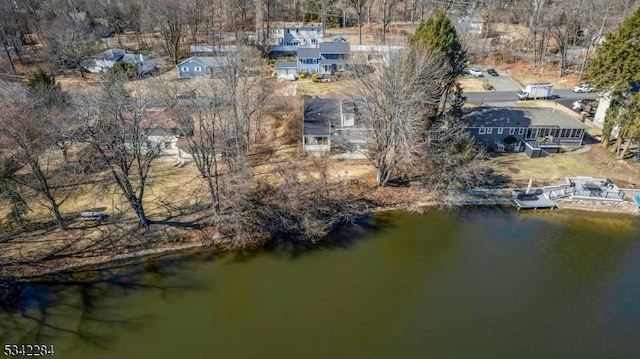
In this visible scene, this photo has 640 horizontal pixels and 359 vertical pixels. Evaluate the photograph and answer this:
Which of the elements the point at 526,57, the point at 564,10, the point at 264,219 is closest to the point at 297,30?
the point at 526,57

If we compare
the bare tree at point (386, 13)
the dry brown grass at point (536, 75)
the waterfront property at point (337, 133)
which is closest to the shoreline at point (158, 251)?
the waterfront property at point (337, 133)

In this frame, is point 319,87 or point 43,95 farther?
point 319,87

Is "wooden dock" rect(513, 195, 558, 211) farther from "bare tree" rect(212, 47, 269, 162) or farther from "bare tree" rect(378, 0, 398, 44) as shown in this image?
"bare tree" rect(378, 0, 398, 44)

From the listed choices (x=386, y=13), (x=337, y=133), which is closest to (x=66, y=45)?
(x=337, y=133)

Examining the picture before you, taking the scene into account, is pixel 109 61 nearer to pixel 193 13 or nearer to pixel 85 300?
pixel 193 13

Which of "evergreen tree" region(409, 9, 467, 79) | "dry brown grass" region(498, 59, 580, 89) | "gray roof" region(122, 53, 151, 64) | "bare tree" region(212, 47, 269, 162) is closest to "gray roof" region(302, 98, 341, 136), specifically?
"bare tree" region(212, 47, 269, 162)

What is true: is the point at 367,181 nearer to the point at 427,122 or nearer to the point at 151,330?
the point at 427,122
